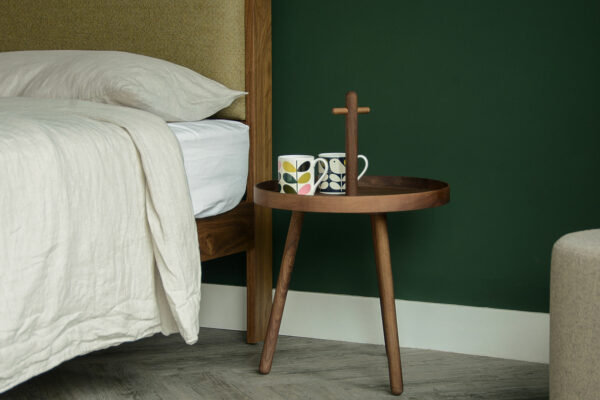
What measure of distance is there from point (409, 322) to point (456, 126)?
56 centimetres

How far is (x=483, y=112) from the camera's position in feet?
6.39

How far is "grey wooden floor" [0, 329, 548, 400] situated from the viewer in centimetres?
169

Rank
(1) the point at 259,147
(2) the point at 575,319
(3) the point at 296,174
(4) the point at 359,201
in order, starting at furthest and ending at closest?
(1) the point at 259,147, (3) the point at 296,174, (4) the point at 359,201, (2) the point at 575,319

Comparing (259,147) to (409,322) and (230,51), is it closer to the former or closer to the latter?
(230,51)

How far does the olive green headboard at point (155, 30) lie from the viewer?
204cm

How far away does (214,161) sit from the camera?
71.1 inches

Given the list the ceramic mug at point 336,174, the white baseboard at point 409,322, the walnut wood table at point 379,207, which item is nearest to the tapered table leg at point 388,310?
the walnut wood table at point 379,207

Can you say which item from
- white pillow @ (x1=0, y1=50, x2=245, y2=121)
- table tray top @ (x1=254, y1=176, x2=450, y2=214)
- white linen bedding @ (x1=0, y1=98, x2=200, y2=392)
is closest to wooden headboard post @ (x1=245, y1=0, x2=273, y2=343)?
white pillow @ (x1=0, y1=50, x2=245, y2=121)

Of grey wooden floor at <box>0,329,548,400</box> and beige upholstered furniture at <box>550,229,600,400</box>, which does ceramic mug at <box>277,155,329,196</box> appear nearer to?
grey wooden floor at <box>0,329,548,400</box>

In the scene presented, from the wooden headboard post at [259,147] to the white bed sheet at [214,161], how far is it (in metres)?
0.08

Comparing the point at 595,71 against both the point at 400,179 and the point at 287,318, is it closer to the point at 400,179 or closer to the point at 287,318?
the point at 400,179

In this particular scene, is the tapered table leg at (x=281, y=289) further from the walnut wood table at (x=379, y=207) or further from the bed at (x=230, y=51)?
the bed at (x=230, y=51)

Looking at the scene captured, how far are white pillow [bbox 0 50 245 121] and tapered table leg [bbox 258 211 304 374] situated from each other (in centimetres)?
40

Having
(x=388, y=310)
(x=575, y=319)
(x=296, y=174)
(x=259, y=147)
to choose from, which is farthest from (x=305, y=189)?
(x=575, y=319)
